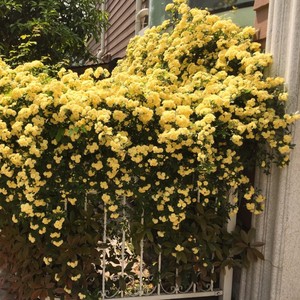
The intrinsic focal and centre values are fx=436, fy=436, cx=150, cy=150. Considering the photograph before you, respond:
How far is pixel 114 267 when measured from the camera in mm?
2924

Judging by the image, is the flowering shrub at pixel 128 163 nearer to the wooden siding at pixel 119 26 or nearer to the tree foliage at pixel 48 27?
the tree foliage at pixel 48 27

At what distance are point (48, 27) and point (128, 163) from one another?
4.74m

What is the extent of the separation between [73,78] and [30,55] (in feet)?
13.1

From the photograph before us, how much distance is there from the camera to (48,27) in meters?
6.68

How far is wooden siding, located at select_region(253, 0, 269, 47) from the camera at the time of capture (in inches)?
121

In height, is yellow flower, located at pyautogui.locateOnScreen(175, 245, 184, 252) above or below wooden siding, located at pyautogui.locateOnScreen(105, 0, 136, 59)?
below

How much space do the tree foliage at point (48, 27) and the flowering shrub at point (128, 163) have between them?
387 centimetres

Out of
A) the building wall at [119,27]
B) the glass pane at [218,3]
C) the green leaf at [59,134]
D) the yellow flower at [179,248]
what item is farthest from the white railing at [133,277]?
the building wall at [119,27]

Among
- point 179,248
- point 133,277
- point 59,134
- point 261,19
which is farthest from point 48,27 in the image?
point 179,248

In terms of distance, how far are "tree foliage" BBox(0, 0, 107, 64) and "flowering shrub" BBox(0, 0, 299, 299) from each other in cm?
387

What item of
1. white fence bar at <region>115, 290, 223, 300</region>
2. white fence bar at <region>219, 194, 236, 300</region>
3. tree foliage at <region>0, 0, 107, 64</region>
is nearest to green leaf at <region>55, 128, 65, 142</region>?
white fence bar at <region>115, 290, 223, 300</region>

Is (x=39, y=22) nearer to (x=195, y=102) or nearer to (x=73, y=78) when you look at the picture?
(x=73, y=78)

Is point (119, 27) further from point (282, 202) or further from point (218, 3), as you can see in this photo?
point (282, 202)

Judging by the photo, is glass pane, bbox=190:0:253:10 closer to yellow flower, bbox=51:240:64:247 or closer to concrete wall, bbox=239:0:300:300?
concrete wall, bbox=239:0:300:300
